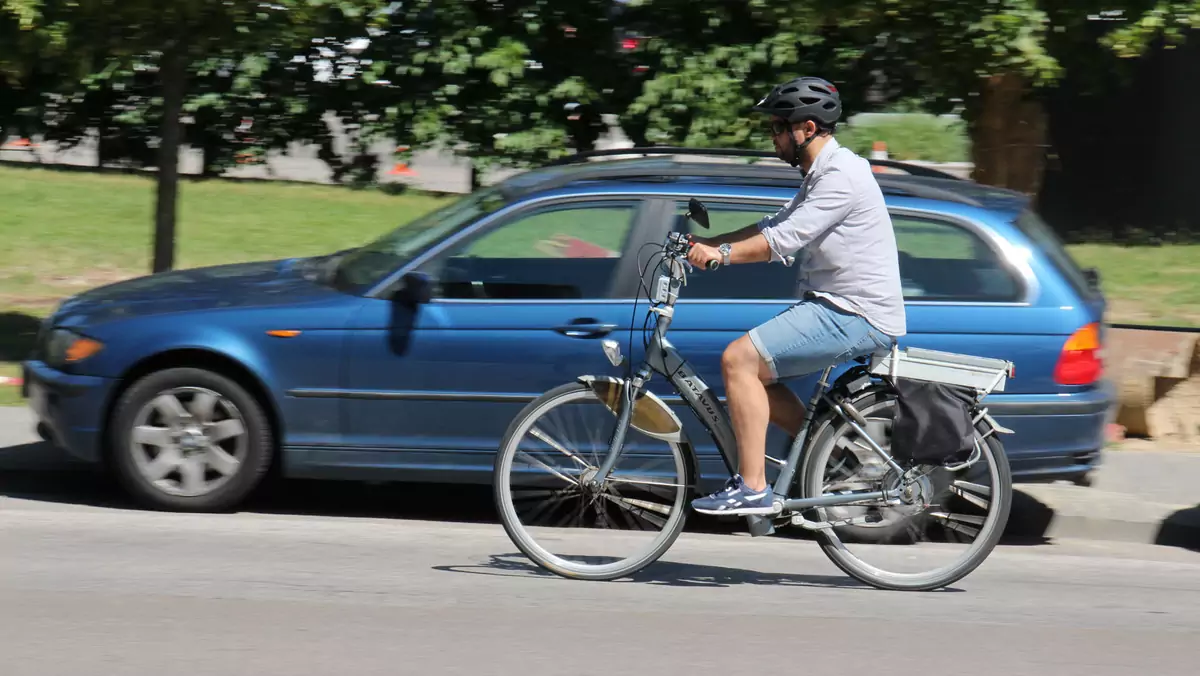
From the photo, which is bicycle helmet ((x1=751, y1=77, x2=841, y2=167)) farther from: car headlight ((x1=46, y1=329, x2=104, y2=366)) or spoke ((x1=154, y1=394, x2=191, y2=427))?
car headlight ((x1=46, y1=329, x2=104, y2=366))

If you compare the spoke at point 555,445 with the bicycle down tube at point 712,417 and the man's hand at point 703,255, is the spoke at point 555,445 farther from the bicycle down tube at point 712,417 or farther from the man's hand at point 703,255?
the man's hand at point 703,255

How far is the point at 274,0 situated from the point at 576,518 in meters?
4.77

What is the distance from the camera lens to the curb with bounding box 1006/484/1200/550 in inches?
266

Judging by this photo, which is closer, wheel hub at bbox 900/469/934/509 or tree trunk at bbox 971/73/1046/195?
wheel hub at bbox 900/469/934/509

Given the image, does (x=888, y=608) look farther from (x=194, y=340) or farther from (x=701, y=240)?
(x=194, y=340)

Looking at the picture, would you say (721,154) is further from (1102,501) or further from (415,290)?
(1102,501)

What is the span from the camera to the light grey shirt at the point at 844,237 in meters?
5.09

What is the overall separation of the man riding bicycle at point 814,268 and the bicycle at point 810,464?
0.43 ft

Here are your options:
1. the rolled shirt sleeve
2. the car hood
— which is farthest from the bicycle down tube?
the car hood

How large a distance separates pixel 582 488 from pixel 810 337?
1041 mm

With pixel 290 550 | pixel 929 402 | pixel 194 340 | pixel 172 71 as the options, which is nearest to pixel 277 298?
pixel 194 340

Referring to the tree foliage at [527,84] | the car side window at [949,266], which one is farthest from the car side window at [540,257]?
the tree foliage at [527,84]

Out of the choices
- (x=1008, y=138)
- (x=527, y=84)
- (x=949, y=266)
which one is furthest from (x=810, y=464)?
(x=527, y=84)

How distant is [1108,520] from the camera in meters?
6.81
